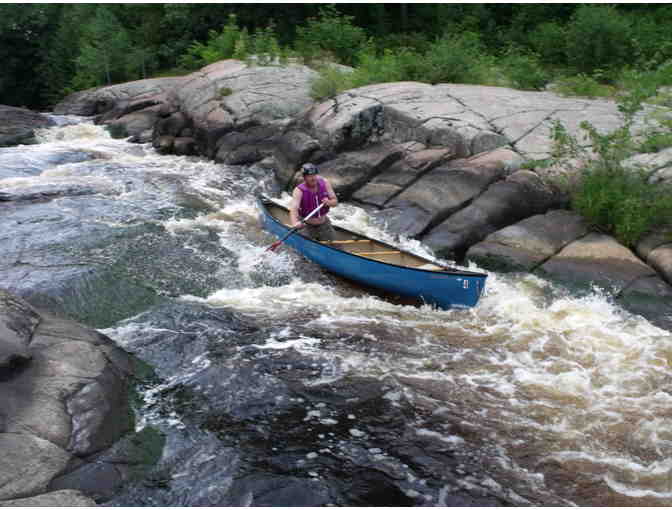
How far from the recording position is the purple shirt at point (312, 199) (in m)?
9.45

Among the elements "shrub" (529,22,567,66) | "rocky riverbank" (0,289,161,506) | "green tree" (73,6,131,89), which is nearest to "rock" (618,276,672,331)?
"rocky riverbank" (0,289,161,506)

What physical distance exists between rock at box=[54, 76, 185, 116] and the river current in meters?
10.8

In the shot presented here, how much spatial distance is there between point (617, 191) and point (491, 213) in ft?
5.92

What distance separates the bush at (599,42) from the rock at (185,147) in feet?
31.7

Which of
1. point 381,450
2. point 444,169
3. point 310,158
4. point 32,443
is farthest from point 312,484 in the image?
point 310,158


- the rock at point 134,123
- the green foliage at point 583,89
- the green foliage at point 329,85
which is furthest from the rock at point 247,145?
the green foliage at point 583,89

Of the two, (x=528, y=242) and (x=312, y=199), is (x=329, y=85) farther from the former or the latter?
(x=528, y=242)

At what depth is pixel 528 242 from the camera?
30.6 ft

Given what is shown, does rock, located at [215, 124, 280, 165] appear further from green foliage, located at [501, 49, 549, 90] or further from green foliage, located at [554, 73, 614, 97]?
green foliage, located at [554, 73, 614, 97]

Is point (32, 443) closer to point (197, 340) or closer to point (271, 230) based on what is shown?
point (197, 340)

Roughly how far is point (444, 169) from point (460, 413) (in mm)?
6087

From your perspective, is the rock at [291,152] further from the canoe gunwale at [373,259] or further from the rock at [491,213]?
the rock at [491,213]

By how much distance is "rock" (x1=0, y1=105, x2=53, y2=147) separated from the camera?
17.3 meters

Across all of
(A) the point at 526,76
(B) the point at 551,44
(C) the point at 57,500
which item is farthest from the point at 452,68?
(C) the point at 57,500
